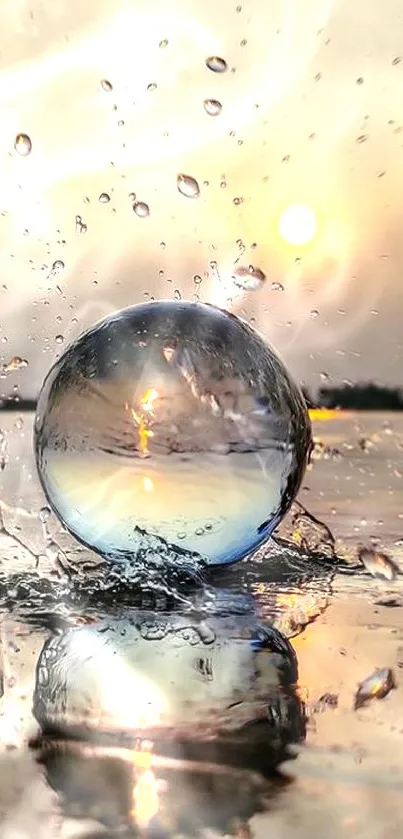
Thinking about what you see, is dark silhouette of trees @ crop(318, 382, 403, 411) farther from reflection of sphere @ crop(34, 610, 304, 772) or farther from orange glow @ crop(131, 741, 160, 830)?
orange glow @ crop(131, 741, 160, 830)

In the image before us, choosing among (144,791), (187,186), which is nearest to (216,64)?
(187,186)

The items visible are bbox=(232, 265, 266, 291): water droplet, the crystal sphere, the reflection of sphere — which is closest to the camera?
the reflection of sphere

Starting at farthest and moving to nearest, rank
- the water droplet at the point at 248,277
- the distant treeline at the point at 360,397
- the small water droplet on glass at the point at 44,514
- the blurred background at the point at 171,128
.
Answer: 1. the distant treeline at the point at 360,397
2. the blurred background at the point at 171,128
3. the water droplet at the point at 248,277
4. the small water droplet on glass at the point at 44,514

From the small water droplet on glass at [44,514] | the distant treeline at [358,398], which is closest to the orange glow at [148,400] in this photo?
the small water droplet on glass at [44,514]

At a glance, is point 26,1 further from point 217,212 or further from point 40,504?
point 40,504

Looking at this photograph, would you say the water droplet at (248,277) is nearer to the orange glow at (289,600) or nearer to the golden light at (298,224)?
the golden light at (298,224)

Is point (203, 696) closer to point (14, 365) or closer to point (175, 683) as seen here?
point (175, 683)

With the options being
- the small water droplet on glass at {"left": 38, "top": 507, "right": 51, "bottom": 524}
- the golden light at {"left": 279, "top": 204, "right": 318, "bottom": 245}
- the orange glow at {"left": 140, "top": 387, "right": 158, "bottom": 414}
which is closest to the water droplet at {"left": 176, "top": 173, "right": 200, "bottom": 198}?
the golden light at {"left": 279, "top": 204, "right": 318, "bottom": 245}
